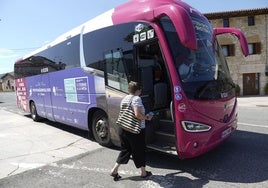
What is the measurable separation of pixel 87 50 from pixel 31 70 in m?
5.90

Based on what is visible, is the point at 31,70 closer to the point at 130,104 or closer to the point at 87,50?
the point at 87,50

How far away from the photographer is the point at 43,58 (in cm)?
1023

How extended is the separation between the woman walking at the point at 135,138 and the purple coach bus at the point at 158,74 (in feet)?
1.58

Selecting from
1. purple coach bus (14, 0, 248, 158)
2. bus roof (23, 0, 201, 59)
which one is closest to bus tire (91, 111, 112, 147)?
purple coach bus (14, 0, 248, 158)

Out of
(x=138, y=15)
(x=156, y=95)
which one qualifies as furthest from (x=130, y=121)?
(x=138, y=15)

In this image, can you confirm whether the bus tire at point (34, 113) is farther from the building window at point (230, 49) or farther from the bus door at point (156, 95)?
the building window at point (230, 49)

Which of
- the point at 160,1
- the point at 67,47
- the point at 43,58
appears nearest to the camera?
the point at 160,1

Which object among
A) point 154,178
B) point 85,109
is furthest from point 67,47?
point 154,178

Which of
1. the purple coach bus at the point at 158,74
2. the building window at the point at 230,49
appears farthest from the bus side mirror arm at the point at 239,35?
the building window at the point at 230,49

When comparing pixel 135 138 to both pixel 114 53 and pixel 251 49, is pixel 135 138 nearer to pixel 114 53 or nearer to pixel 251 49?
pixel 114 53

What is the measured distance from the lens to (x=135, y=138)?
4590 millimetres

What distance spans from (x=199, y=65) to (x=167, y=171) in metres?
2.07

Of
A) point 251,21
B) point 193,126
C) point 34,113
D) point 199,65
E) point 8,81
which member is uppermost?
point 251,21

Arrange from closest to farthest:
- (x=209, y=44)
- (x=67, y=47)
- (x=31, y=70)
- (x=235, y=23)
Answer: (x=209, y=44) < (x=67, y=47) < (x=31, y=70) < (x=235, y=23)
